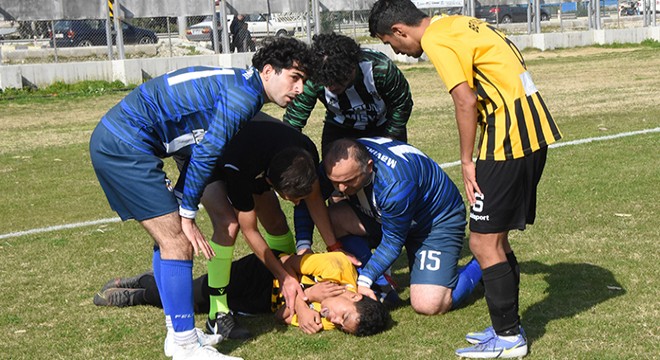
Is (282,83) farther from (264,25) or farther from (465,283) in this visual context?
(264,25)

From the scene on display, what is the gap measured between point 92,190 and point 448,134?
5.43m

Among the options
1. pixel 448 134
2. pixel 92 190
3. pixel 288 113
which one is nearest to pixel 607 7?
pixel 448 134

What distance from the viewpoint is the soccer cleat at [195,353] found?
5160 millimetres

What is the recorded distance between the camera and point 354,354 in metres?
5.38

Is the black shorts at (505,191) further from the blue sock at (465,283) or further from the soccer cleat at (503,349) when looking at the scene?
the blue sock at (465,283)

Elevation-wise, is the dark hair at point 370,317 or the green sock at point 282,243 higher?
the green sock at point 282,243

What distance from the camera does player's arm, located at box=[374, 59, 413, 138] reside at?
6.66 m

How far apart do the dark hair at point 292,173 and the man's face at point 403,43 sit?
850mm

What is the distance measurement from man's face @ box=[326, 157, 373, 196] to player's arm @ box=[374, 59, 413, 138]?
1081 millimetres

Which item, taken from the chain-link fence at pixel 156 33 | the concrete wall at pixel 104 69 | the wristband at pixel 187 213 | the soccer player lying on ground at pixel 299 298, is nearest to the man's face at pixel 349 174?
the soccer player lying on ground at pixel 299 298

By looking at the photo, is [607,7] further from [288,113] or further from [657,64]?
[288,113]

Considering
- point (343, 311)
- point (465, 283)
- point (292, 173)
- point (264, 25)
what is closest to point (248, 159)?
point (292, 173)

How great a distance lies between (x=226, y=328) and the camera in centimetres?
580

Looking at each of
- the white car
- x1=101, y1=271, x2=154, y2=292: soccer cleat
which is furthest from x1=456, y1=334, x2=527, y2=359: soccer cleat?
the white car
